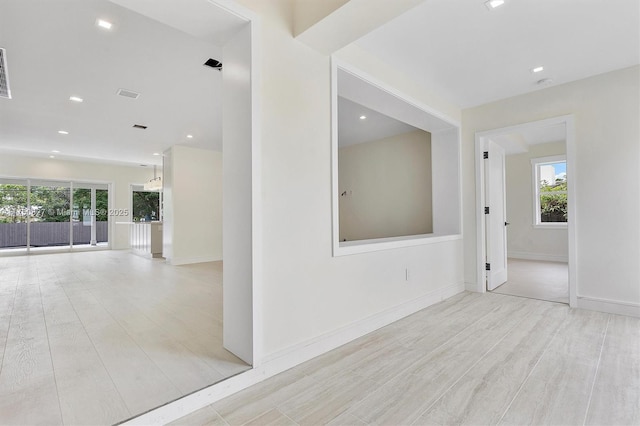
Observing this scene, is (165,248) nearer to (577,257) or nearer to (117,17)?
(117,17)

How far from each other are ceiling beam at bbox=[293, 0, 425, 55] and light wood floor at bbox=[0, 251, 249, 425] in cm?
226

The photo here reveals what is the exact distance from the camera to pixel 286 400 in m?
1.65

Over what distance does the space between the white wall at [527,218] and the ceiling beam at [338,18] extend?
6.92 metres

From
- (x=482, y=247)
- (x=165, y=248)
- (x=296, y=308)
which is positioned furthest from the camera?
(x=165, y=248)

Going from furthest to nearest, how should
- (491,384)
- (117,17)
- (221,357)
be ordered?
(117,17), (221,357), (491,384)

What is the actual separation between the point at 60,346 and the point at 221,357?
1.27m

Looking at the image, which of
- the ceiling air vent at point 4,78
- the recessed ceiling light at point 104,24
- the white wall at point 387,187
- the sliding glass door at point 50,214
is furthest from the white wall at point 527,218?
the sliding glass door at point 50,214

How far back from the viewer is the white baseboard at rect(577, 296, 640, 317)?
3.05 m

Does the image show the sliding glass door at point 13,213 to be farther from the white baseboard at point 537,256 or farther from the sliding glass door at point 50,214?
the white baseboard at point 537,256

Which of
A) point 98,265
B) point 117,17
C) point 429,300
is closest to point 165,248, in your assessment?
point 98,265

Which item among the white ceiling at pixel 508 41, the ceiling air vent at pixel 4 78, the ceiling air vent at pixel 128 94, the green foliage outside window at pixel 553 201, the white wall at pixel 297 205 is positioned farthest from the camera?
the green foliage outside window at pixel 553 201

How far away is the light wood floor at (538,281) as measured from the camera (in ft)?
12.8

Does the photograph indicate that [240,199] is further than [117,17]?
No

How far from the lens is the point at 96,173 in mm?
8844
